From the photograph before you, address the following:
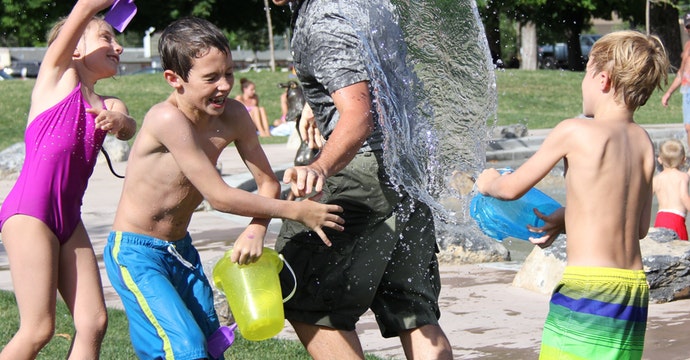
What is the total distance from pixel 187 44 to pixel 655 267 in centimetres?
346

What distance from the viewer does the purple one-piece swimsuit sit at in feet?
12.6

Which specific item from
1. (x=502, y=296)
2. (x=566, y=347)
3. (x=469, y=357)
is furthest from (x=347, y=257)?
(x=502, y=296)

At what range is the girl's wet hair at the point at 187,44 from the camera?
3.57m

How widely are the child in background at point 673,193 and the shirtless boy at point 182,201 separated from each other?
4724 mm

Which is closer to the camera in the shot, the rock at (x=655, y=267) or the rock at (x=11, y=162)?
the rock at (x=655, y=267)

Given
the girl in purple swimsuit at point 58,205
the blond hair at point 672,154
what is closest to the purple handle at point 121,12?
the girl in purple swimsuit at point 58,205

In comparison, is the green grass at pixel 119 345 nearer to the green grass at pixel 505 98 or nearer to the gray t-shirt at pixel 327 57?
the gray t-shirt at pixel 327 57

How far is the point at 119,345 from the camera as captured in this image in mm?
5152

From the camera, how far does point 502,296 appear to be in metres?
6.29

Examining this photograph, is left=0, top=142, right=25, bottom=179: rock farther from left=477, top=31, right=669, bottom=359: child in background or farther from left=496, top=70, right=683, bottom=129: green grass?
left=477, top=31, right=669, bottom=359: child in background

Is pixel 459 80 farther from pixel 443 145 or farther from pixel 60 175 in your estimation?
pixel 60 175

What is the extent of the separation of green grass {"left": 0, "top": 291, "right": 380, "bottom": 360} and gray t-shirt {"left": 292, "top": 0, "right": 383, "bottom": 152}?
154cm

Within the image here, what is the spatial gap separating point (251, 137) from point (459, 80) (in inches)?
51.5

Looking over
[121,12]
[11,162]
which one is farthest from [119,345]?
[11,162]
